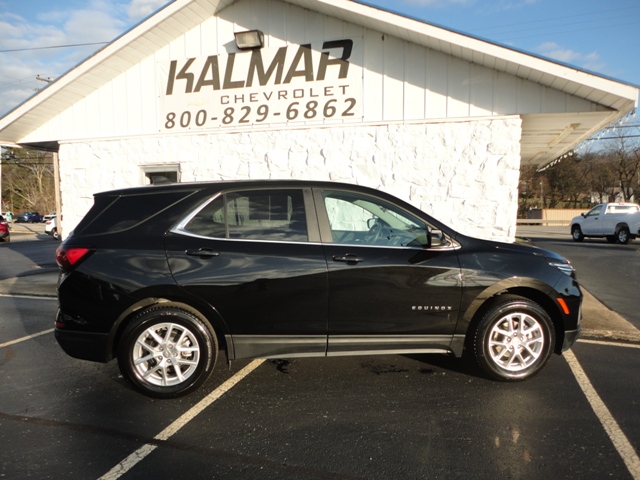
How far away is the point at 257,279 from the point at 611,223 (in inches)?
811

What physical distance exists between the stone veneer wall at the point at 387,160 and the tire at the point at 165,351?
199 inches

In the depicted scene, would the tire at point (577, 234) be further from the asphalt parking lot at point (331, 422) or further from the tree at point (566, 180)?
the tree at point (566, 180)

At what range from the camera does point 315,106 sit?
843 centimetres

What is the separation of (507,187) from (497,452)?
5497 millimetres

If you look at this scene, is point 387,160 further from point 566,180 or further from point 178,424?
point 566,180

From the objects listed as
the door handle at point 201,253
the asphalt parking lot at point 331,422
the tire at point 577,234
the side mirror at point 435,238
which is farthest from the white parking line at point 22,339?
the tire at point 577,234

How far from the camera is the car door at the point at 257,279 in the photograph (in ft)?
12.5

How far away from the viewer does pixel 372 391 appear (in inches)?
157

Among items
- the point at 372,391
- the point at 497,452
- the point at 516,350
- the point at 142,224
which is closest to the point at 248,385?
the point at 372,391

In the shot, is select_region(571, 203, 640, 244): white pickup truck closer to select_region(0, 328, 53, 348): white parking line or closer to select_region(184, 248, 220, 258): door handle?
select_region(184, 248, 220, 258): door handle

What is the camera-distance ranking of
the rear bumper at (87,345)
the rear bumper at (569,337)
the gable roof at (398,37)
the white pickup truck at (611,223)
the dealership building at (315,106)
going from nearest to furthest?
the rear bumper at (87,345) < the rear bumper at (569,337) < the gable roof at (398,37) < the dealership building at (315,106) < the white pickup truck at (611,223)

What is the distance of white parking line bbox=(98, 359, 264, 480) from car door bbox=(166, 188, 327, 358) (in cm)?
42

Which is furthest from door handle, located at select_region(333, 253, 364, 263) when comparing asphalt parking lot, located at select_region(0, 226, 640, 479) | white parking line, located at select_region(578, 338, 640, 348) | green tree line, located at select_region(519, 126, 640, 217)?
green tree line, located at select_region(519, 126, 640, 217)

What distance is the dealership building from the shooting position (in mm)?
7590
